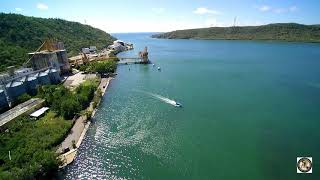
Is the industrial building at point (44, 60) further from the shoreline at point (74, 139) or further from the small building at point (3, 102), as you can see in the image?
the shoreline at point (74, 139)

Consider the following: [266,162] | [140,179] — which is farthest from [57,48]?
[266,162]

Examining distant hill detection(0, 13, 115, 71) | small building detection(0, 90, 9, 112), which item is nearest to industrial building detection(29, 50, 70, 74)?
distant hill detection(0, 13, 115, 71)

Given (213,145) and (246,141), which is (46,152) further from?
(246,141)

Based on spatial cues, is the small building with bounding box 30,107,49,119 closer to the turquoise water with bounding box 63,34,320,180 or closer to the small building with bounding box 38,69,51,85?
the turquoise water with bounding box 63,34,320,180
